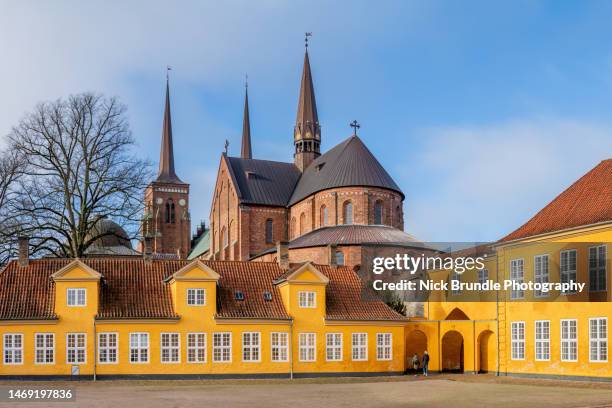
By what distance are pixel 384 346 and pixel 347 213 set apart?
94.7ft

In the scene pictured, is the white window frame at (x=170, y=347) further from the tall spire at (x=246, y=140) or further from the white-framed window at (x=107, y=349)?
the tall spire at (x=246, y=140)

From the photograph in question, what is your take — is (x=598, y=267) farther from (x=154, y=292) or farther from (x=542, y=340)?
(x=154, y=292)

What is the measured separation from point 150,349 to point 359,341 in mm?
10553


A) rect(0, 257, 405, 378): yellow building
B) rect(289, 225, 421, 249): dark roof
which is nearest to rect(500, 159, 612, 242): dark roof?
rect(0, 257, 405, 378): yellow building

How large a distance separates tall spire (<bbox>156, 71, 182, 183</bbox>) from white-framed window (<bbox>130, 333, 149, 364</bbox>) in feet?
245

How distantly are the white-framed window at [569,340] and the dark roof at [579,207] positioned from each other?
4.14 metres

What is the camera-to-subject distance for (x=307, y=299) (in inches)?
1634

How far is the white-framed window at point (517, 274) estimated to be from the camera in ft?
127

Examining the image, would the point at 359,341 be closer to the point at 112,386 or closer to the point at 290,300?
the point at 290,300

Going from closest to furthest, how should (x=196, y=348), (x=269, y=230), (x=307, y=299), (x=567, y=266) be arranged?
(x=567, y=266) < (x=196, y=348) < (x=307, y=299) < (x=269, y=230)

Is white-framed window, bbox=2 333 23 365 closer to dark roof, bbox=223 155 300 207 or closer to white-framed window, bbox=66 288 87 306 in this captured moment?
white-framed window, bbox=66 288 87 306

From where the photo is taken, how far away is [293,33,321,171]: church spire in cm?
8600

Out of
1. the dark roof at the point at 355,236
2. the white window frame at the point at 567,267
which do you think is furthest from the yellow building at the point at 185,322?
the dark roof at the point at 355,236

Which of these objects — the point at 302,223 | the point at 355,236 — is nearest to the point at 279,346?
the point at 355,236
